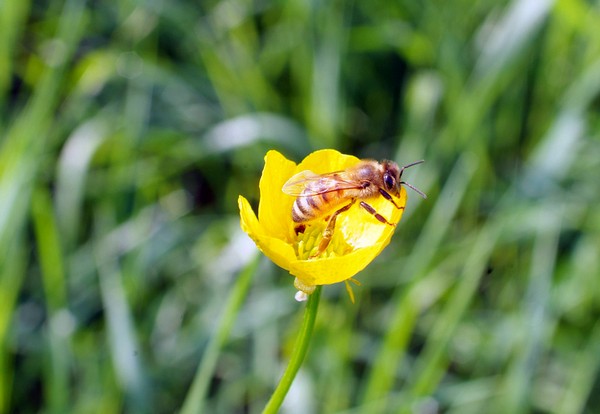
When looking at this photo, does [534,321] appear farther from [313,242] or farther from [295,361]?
[295,361]

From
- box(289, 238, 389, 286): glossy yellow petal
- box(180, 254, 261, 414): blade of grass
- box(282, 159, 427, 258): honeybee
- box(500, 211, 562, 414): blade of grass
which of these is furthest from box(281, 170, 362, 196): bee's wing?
box(500, 211, 562, 414): blade of grass

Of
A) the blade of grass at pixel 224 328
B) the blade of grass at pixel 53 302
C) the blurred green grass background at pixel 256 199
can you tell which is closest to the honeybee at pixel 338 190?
the blade of grass at pixel 224 328

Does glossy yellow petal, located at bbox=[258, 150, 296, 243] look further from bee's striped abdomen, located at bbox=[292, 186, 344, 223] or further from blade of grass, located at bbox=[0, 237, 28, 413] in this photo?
blade of grass, located at bbox=[0, 237, 28, 413]

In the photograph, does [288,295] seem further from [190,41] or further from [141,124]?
[190,41]

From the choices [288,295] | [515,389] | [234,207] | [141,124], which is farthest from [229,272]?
[515,389]

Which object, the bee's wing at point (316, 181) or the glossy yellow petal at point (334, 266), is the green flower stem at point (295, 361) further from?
the bee's wing at point (316, 181)

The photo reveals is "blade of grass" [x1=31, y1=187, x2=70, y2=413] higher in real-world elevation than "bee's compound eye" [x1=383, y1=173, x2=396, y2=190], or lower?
higher
